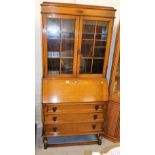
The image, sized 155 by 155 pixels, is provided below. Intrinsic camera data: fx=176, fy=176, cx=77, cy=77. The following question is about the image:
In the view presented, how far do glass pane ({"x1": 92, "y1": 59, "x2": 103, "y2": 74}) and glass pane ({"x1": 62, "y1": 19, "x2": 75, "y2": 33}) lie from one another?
0.56 meters

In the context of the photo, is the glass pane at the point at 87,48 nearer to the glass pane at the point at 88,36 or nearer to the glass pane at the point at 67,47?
the glass pane at the point at 88,36

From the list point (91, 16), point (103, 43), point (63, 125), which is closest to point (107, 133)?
point (63, 125)

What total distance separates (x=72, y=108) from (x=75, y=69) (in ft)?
1.76

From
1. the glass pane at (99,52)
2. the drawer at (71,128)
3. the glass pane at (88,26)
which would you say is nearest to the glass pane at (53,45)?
the glass pane at (88,26)

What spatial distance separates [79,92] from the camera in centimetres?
240

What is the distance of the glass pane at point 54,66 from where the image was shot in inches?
95.2

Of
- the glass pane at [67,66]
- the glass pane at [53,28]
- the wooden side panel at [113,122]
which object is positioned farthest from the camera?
the wooden side panel at [113,122]

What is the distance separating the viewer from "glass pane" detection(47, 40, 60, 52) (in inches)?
91.5

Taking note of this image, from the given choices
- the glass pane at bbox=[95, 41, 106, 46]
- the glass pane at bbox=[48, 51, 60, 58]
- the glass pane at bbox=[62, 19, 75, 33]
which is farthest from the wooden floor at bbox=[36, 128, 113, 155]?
the glass pane at bbox=[62, 19, 75, 33]

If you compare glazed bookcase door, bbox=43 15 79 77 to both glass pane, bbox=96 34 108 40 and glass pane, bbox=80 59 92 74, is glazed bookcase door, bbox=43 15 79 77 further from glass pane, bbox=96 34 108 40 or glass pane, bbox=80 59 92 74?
glass pane, bbox=96 34 108 40

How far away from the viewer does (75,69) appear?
245 cm
